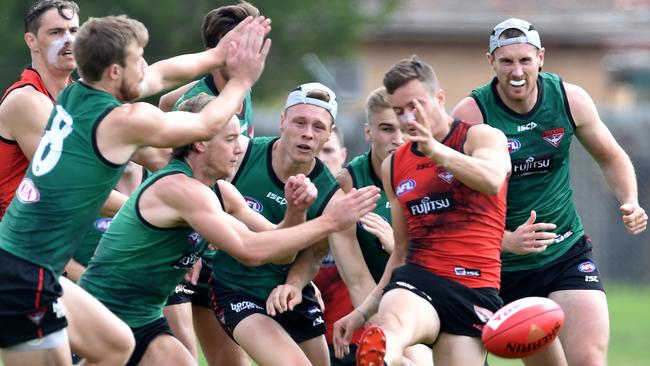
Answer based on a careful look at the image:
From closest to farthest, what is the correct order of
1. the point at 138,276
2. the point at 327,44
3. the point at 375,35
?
the point at 138,276 → the point at 327,44 → the point at 375,35

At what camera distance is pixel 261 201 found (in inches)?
319

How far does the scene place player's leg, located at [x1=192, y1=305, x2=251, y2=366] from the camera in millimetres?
8781

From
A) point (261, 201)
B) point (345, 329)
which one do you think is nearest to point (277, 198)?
point (261, 201)

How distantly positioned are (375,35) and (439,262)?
68.8ft

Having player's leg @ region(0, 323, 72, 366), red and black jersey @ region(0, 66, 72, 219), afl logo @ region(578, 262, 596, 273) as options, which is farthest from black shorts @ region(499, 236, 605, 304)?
player's leg @ region(0, 323, 72, 366)

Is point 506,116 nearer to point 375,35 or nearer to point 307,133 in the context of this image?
point 307,133

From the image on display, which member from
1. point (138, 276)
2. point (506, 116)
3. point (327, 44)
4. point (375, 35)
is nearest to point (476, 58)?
point (375, 35)

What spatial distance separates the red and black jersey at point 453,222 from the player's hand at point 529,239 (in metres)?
0.35

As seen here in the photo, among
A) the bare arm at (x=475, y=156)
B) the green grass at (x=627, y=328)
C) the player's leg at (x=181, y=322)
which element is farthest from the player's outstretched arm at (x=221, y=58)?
the green grass at (x=627, y=328)

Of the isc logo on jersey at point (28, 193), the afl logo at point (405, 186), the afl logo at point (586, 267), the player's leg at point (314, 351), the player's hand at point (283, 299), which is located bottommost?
the player's leg at point (314, 351)

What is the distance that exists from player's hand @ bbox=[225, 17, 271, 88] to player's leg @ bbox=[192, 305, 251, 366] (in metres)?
2.35

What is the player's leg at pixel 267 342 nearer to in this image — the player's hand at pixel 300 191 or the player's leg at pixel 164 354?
the player's leg at pixel 164 354

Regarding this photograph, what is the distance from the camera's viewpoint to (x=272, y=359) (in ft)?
24.3

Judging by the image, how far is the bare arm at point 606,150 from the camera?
8180 mm
